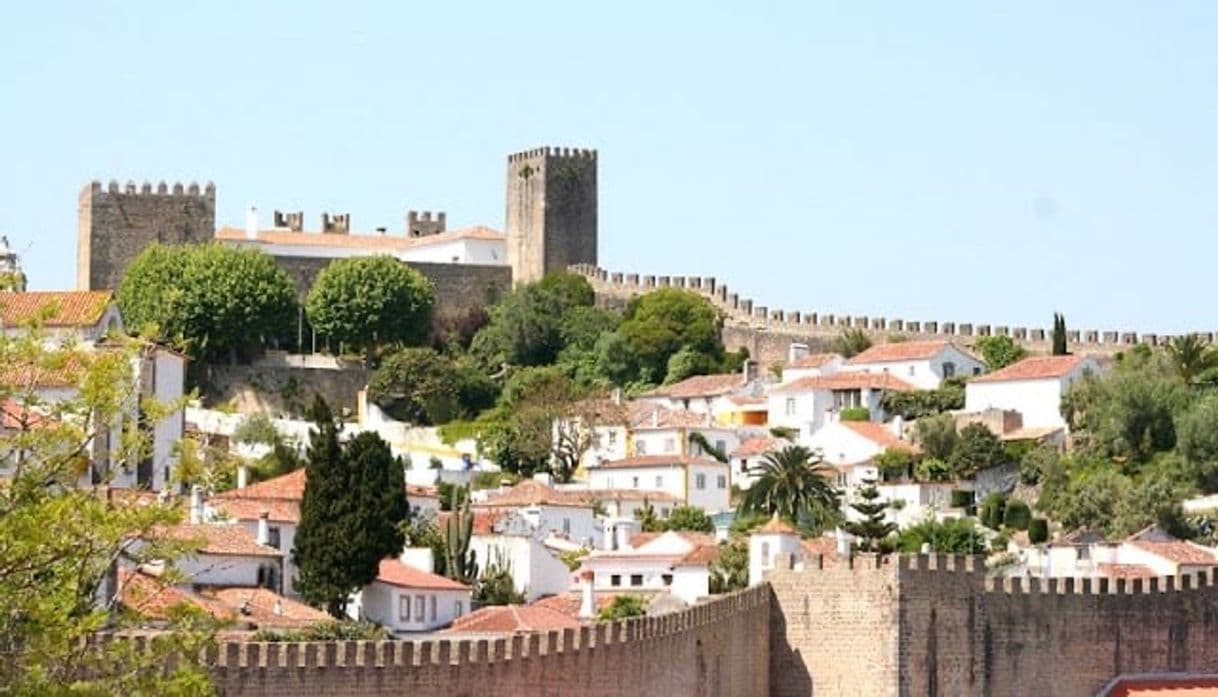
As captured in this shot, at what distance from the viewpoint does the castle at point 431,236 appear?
325 ft

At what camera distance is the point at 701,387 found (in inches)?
3568

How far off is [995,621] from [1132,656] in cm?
259

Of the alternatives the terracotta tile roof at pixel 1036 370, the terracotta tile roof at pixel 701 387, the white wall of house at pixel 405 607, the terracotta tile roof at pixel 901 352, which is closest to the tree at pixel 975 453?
the terracotta tile roof at pixel 1036 370

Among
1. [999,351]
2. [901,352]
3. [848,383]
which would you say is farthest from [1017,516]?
[999,351]

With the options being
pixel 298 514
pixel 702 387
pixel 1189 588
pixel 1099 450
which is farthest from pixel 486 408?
pixel 1189 588

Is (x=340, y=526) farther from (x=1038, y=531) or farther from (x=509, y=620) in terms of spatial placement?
(x=1038, y=531)

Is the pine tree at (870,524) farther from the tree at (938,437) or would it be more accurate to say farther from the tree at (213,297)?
the tree at (213,297)

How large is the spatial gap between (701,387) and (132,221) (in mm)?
18416

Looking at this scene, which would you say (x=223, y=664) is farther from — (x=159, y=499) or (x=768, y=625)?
(x=768, y=625)

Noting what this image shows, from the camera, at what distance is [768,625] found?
4534 cm

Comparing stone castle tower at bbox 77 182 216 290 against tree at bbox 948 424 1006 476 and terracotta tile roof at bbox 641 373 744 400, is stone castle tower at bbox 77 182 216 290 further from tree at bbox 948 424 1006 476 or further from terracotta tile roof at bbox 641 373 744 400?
tree at bbox 948 424 1006 476

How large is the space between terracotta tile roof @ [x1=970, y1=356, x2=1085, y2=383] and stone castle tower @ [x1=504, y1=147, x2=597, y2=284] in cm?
2158

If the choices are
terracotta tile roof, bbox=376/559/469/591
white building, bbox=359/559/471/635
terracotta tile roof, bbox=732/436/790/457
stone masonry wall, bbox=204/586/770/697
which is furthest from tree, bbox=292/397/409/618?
terracotta tile roof, bbox=732/436/790/457

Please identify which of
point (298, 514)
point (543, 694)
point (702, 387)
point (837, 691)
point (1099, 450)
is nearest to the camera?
point (543, 694)
